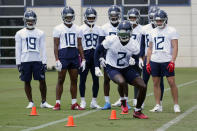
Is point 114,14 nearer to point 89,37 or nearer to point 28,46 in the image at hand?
point 89,37

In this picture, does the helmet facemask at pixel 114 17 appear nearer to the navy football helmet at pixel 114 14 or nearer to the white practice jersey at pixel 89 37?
the navy football helmet at pixel 114 14

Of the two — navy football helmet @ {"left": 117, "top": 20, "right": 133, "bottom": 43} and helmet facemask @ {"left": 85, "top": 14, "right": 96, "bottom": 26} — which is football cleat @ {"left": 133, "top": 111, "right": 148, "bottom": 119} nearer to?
navy football helmet @ {"left": 117, "top": 20, "right": 133, "bottom": 43}

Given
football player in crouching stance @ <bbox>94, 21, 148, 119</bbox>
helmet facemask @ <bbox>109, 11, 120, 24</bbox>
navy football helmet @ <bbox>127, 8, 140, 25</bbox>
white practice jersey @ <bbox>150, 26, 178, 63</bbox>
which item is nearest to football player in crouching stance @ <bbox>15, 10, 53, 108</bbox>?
helmet facemask @ <bbox>109, 11, 120, 24</bbox>

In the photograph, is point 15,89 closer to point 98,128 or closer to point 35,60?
point 35,60

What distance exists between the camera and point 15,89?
1906 centimetres

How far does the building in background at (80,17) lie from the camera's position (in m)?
37.1

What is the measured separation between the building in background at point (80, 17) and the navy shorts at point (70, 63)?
2449 cm

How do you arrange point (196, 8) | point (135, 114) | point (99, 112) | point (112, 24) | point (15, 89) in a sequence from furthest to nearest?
point (196, 8), point (15, 89), point (112, 24), point (99, 112), point (135, 114)

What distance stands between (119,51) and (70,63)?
184 cm

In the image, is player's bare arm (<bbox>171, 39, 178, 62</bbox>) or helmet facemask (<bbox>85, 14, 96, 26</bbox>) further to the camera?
helmet facemask (<bbox>85, 14, 96, 26</bbox>)

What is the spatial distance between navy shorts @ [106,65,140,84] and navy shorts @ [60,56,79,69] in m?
1.57

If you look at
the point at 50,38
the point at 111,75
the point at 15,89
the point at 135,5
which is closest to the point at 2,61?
the point at 50,38

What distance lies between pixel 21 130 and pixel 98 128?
121cm

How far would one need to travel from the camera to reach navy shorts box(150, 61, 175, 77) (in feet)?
39.8
